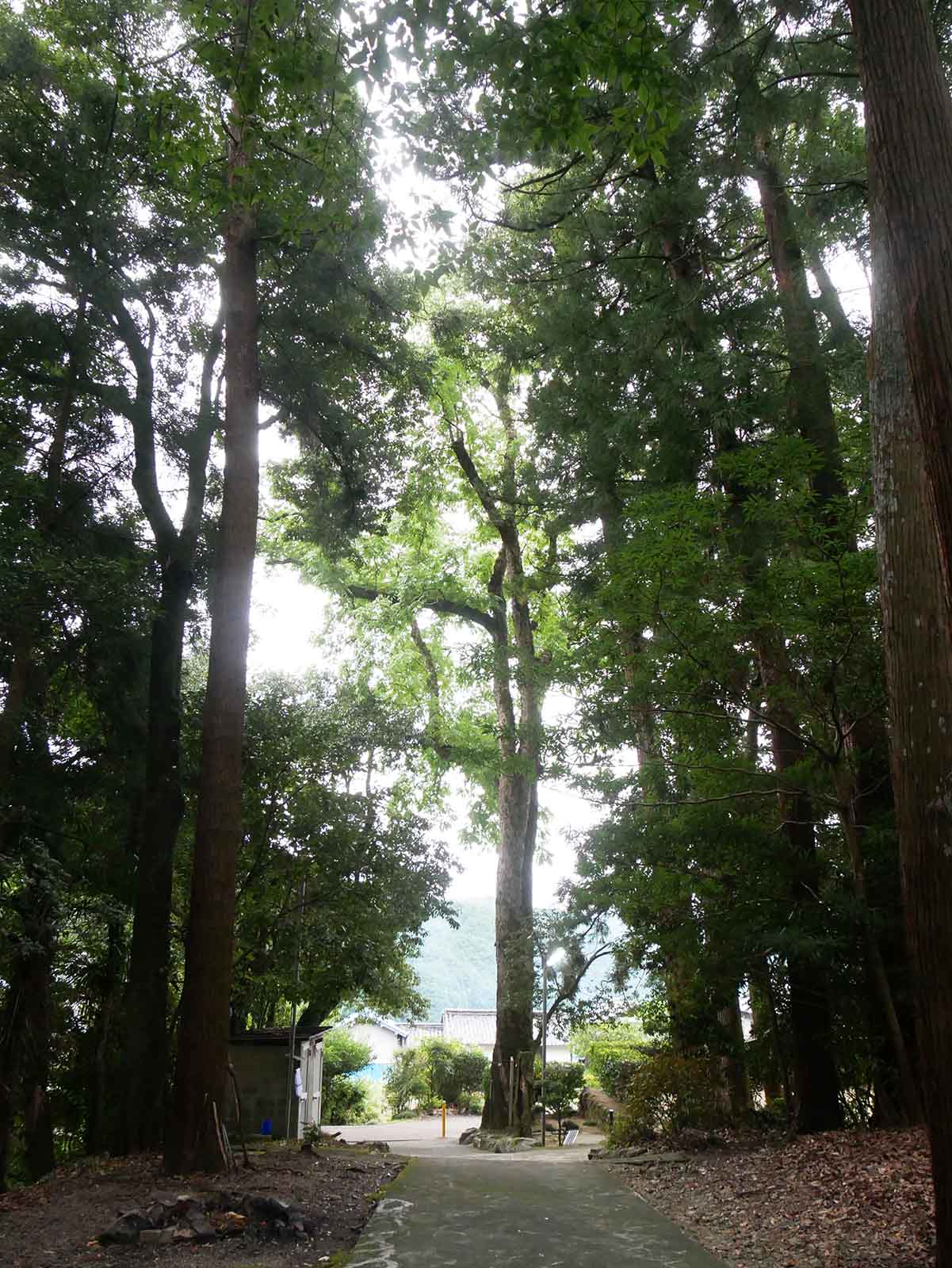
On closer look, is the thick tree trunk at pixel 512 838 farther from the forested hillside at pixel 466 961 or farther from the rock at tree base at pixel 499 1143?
the forested hillside at pixel 466 961

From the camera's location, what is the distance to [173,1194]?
6.42 metres

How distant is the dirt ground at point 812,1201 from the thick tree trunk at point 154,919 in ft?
18.5

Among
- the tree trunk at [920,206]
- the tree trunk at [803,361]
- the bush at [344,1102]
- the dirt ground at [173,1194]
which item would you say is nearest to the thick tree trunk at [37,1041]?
→ the dirt ground at [173,1194]

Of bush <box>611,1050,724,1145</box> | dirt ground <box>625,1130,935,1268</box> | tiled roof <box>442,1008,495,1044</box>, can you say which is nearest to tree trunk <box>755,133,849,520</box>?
dirt ground <box>625,1130,935,1268</box>

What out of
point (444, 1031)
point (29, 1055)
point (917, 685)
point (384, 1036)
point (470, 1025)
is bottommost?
point (384, 1036)

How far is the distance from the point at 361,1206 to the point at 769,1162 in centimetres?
344

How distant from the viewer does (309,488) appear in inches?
529

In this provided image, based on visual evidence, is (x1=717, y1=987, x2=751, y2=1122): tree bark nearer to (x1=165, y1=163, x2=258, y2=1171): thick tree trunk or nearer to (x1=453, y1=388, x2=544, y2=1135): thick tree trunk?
(x1=453, y1=388, x2=544, y2=1135): thick tree trunk

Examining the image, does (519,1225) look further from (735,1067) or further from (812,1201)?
(735,1067)

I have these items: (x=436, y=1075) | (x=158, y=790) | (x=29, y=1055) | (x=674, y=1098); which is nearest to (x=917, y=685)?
(x=674, y=1098)

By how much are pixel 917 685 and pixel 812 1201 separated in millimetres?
3828

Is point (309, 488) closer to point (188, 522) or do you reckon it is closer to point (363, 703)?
point (188, 522)

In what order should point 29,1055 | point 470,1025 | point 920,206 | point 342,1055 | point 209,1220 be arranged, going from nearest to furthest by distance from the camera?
1. point 920,206
2. point 209,1220
3. point 29,1055
4. point 342,1055
5. point 470,1025

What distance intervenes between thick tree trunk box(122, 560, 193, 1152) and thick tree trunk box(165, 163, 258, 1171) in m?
1.72
